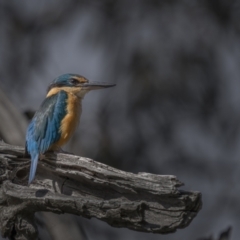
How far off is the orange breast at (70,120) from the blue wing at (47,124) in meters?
0.02

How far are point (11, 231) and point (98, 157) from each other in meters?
2.44

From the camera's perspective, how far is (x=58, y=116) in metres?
3.65

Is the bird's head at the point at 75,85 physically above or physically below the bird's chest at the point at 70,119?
above

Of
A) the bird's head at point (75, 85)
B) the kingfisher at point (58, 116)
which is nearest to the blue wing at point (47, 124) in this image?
the kingfisher at point (58, 116)

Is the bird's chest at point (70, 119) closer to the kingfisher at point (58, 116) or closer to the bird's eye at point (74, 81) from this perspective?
the kingfisher at point (58, 116)

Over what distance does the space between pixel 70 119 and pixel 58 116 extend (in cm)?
6

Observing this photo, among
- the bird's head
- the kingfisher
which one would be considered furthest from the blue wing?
the bird's head

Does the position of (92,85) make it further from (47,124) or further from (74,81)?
(47,124)

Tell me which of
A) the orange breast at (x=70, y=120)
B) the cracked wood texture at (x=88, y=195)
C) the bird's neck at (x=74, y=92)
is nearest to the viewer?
the cracked wood texture at (x=88, y=195)

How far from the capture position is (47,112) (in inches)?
144

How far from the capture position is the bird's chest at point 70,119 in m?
3.59

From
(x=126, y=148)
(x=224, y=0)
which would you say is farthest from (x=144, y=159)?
(x=224, y=0)

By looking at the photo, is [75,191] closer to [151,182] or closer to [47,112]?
[151,182]

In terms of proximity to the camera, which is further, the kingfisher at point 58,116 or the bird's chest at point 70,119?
the bird's chest at point 70,119
